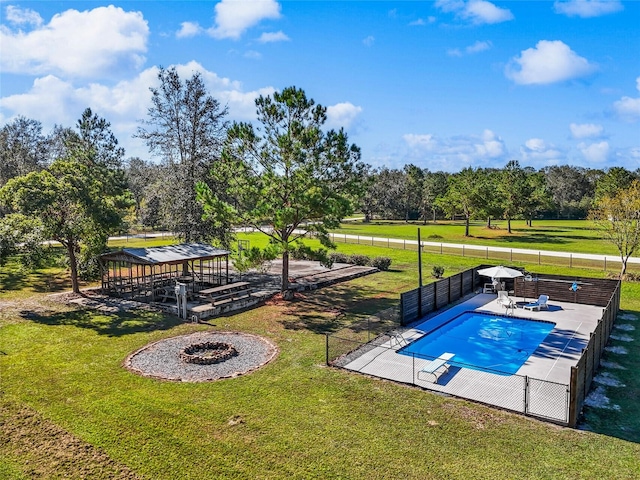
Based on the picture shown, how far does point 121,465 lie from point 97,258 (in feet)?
53.5

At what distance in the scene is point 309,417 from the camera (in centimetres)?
1074

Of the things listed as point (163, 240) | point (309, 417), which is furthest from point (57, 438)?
point (163, 240)

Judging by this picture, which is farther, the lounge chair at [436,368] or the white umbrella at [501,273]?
the white umbrella at [501,273]

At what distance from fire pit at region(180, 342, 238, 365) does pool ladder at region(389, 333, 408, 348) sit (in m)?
5.48

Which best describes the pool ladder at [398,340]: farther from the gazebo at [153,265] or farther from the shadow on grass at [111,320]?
the gazebo at [153,265]

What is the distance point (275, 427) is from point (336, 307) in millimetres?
11555

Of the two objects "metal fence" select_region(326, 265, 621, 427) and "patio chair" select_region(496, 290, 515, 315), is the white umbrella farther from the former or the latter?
"metal fence" select_region(326, 265, 621, 427)

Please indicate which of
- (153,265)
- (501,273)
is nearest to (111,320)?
(153,265)

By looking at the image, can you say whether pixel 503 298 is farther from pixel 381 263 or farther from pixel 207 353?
pixel 207 353

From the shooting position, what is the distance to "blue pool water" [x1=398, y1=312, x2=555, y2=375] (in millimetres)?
15688

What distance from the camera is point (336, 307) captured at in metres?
21.6

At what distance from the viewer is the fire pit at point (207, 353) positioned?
14.3m

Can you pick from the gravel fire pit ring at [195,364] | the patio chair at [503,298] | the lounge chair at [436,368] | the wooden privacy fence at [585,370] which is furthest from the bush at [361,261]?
the lounge chair at [436,368]

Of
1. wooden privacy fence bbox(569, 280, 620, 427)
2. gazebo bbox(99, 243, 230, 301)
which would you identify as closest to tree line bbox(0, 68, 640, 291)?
gazebo bbox(99, 243, 230, 301)
